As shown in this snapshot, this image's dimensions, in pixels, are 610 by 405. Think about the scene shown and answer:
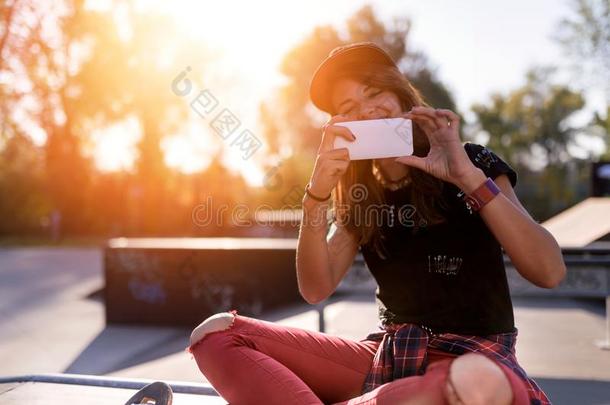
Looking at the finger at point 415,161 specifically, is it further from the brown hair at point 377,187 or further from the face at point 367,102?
the face at point 367,102

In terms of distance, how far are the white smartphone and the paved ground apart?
175cm

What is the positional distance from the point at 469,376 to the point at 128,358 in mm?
4556

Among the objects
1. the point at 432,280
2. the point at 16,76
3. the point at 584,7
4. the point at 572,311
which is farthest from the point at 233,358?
the point at 584,7

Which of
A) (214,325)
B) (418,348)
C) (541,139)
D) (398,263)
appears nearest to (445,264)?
(398,263)

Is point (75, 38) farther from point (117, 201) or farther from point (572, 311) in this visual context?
point (572, 311)

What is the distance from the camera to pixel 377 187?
2121 millimetres

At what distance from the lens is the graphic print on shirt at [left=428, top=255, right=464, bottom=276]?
1.79 m

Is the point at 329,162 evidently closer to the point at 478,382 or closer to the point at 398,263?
the point at 398,263

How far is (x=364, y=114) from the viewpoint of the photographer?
2.05 meters

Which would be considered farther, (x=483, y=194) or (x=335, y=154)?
(x=335, y=154)

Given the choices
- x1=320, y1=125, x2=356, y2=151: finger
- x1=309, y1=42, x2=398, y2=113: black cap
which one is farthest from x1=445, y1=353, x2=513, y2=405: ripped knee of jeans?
x1=309, y1=42, x2=398, y2=113: black cap

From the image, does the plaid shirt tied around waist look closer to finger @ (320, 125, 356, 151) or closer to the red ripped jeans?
the red ripped jeans

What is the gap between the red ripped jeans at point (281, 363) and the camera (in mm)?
1747

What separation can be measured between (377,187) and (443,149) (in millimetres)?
418
